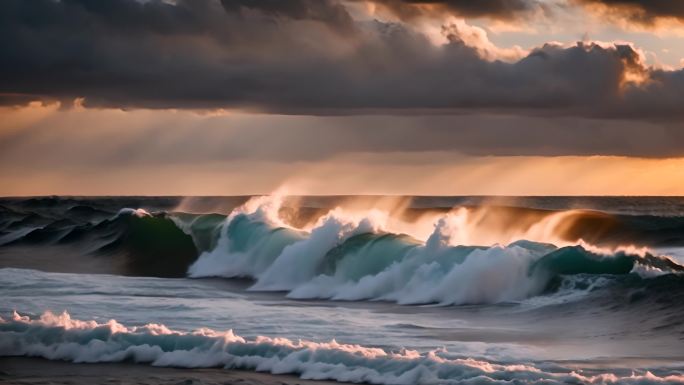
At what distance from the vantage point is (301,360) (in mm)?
16719

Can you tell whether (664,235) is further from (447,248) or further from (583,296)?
(583,296)

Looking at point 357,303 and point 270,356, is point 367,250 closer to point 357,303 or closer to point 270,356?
point 357,303

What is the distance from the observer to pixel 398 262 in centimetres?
Result: 2975

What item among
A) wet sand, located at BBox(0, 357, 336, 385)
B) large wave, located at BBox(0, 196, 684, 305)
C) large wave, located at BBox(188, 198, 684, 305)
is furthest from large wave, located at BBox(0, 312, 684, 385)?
large wave, located at BBox(0, 196, 684, 305)

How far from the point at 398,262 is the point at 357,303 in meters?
3.23

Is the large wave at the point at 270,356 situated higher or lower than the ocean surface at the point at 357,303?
lower

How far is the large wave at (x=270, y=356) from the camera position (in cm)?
1534

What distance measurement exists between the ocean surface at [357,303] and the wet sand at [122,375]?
0.38 meters

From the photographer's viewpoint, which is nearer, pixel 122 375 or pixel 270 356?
pixel 122 375

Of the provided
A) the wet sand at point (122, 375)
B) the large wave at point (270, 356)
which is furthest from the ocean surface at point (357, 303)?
the wet sand at point (122, 375)

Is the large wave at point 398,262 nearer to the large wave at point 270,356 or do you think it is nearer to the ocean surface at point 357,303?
the ocean surface at point 357,303

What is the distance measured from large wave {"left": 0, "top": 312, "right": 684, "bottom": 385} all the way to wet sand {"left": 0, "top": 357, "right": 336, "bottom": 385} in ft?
1.08

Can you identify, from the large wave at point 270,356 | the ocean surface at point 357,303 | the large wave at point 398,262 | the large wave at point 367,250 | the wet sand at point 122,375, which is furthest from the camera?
the large wave at point 367,250

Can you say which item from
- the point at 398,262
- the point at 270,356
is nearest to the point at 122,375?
the point at 270,356
